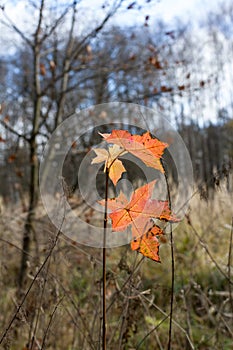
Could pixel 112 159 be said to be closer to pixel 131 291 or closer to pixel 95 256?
pixel 131 291

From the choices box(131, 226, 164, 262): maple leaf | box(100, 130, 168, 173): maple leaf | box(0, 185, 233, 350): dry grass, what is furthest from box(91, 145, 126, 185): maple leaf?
box(0, 185, 233, 350): dry grass

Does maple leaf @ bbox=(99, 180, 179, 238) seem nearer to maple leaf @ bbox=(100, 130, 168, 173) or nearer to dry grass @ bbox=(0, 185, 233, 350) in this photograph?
maple leaf @ bbox=(100, 130, 168, 173)

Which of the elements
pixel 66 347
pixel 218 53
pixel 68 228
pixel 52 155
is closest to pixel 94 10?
pixel 52 155

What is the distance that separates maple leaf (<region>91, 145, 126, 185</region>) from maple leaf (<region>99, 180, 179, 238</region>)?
0.15ft

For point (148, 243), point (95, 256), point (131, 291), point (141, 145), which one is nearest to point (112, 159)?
point (141, 145)

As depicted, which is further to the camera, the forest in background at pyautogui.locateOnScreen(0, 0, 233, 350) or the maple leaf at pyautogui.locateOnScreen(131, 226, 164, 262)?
the forest in background at pyautogui.locateOnScreen(0, 0, 233, 350)

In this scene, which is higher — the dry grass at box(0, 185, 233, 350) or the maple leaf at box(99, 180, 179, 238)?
the maple leaf at box(99, 180, 179, 238)

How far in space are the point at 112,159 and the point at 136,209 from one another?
0.12 meters

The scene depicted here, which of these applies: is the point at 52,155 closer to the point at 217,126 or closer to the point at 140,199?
the point at 140,199

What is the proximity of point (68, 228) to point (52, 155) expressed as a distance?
645 mm

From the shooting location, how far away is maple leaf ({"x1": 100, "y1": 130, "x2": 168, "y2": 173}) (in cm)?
80

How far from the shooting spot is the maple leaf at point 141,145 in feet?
2.64

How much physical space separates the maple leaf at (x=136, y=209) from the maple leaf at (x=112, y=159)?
0.15ft

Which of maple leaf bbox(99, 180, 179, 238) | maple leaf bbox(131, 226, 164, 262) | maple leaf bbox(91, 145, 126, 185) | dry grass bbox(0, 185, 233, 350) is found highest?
maple leaf bbox(91, 145, 126, 185)
